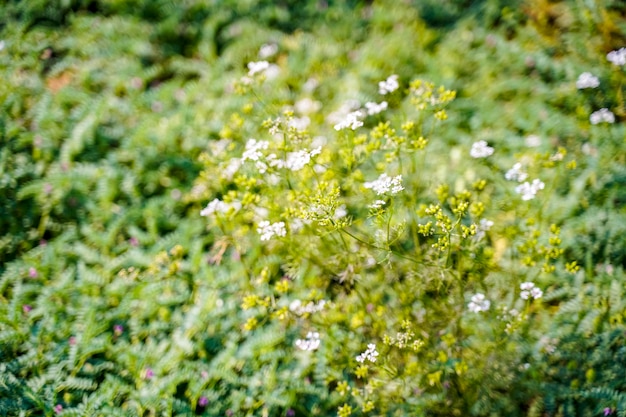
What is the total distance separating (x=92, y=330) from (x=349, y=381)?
147 cm

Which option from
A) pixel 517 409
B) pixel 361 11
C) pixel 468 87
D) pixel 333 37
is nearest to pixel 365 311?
pixel 517 409

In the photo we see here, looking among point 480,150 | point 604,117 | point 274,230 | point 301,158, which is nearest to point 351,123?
point 301,158

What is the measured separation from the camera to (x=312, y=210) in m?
2.11

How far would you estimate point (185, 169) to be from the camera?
12.4 feet

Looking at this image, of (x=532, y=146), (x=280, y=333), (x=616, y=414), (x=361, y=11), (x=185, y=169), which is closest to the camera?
(x=616, y=414)

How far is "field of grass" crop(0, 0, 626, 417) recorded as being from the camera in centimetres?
247

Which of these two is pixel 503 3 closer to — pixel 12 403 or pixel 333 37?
pixel 333 37

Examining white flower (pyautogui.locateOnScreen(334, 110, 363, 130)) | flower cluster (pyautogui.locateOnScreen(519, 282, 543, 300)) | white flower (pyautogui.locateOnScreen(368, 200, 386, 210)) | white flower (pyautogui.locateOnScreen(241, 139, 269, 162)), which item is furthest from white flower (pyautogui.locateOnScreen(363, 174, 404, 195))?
Answer: flower cluster (pyautogui.locateOnScreen(519, 282, 543, 300))

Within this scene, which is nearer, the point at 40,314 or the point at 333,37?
the point at 40,314

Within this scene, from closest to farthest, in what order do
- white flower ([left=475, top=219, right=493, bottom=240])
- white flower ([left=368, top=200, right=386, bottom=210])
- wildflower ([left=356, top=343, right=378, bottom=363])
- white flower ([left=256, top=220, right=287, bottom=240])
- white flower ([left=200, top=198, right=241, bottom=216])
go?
white flower ([left=368, top=200, right=386, bottom=210]) < wildflower ([left=356, top=343, right=378, bottom=363]) < white flower ([left=256, top=220, right=287, bottom=240]) < white flower ([left=475, top=219, right=493, bottom=240]) < white flower ([left=200, top=198, right=241, bottom=216])

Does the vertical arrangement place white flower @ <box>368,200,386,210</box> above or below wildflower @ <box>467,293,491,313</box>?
above

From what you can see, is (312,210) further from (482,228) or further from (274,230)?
(482,228)

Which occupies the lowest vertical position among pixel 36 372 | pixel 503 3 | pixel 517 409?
pixel 517 409

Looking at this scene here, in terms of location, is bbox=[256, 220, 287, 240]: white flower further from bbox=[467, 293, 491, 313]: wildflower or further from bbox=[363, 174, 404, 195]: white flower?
bbox=[467, 293, 491, 313]: wildflower
